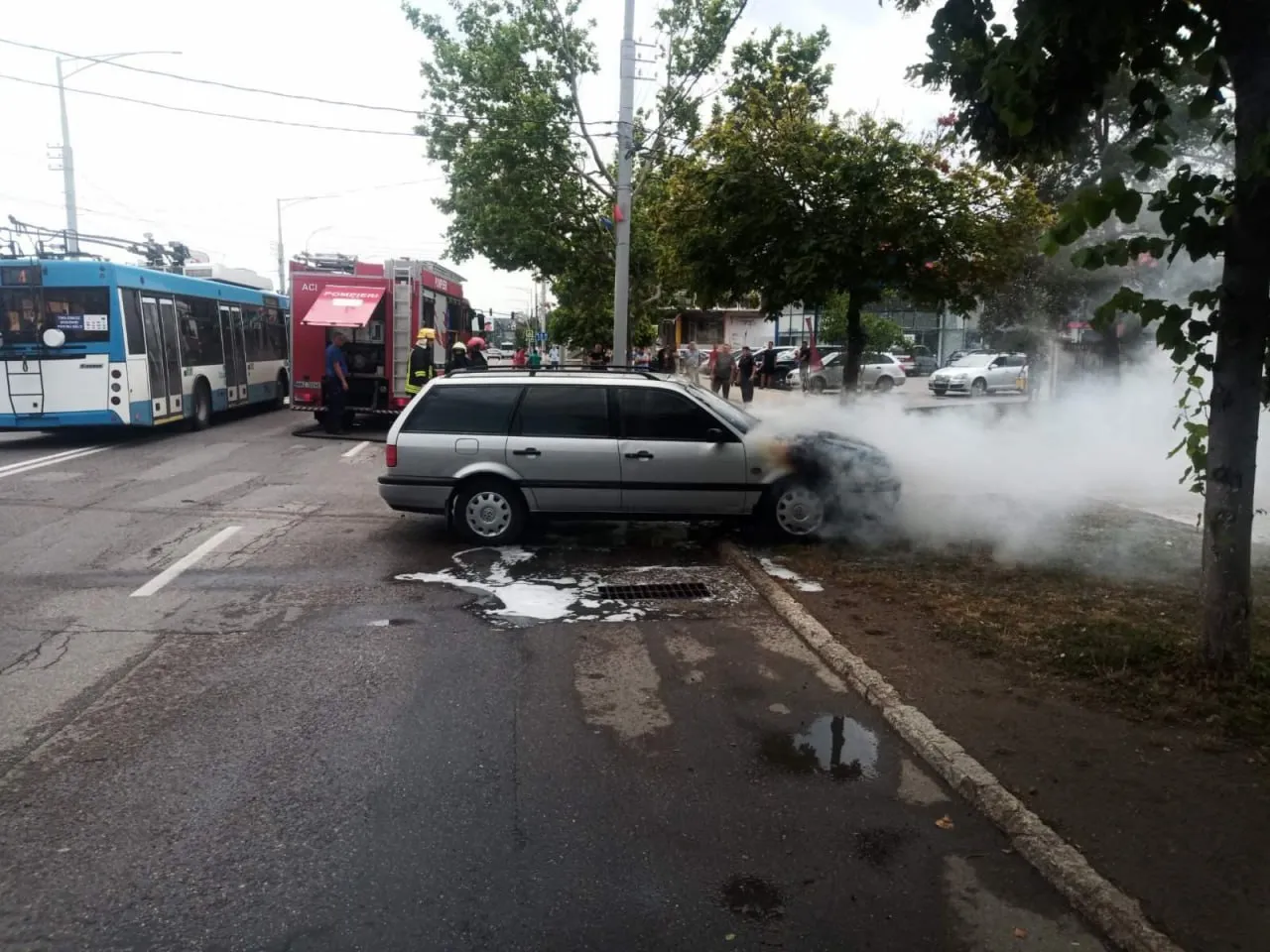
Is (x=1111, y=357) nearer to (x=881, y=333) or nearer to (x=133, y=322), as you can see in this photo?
(x=133, y=322)

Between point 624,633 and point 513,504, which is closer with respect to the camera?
point 624,633

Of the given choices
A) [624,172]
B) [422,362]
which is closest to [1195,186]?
[422,362]

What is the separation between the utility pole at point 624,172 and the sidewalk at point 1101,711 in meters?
10.1

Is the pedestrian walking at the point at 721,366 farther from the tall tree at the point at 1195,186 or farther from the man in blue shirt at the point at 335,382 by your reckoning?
the tall tree at the point at 1195,186

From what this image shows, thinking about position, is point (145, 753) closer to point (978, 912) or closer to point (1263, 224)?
point (978, 912)

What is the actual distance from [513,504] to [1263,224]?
5728mm

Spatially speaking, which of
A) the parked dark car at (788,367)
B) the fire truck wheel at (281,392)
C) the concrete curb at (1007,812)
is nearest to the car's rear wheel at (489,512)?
the concrete curb at (1007,812)

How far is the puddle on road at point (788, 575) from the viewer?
23.1ft

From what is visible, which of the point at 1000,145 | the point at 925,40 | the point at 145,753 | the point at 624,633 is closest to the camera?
the point at 145,753

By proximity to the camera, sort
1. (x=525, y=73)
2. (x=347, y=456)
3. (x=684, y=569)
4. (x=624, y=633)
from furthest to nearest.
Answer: (x=525, y=73)
(x=347, y=456)
(x=684, y=569)
(x=624, y=633)

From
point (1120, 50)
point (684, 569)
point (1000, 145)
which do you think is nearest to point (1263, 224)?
point (1120, 50)

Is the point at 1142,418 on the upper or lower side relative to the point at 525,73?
lower

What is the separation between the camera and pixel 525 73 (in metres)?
23.0

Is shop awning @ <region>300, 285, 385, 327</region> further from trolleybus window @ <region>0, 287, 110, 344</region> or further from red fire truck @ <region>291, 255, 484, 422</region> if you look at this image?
trolleybus window @ <region>0, 287, 110, 344</region>
